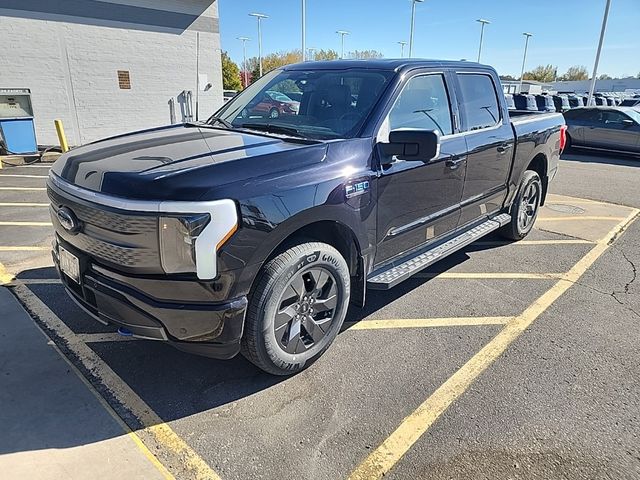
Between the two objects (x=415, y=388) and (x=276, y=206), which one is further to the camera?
(x=415, y=388)

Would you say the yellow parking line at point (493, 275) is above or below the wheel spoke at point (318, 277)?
below

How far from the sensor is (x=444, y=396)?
9.48ft

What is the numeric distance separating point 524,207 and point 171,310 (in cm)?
477

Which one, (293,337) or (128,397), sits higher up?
(293,337)

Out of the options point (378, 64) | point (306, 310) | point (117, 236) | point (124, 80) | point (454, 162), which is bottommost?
point (306, 310)

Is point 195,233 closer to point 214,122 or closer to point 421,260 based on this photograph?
point 214,122

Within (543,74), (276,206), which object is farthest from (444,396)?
(543,74)

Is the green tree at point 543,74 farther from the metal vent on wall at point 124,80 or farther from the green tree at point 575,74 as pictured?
the metal vent on wall at point 124,80

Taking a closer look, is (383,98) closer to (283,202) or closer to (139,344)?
(283,202)

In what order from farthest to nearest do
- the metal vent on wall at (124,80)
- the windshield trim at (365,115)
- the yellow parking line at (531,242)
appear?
1. the metal vent on wall at (124,80)
2. the yellow parking line at (531,242)
3. the windshield trim at (365,115)

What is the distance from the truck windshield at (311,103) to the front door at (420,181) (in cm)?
24

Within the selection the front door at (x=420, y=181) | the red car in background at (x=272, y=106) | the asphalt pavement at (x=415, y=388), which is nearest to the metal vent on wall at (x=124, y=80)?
the asphalt pavement at (x=415, y=388)

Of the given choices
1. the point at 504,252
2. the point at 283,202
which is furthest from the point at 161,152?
the point at 504,252

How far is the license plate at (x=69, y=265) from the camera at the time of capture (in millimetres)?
2777
